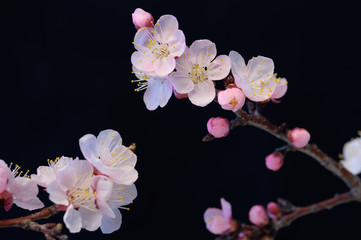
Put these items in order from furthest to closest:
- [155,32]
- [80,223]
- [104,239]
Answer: [104,239]
[155,32]
[80,223]

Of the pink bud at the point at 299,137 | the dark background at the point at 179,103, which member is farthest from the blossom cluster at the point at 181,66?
the dark background at the point at 179,103

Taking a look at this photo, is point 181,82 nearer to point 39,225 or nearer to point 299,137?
point 299,137

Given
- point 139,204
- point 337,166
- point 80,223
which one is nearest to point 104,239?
point 139,204

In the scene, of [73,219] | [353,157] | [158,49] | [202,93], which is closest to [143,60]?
[158,49]

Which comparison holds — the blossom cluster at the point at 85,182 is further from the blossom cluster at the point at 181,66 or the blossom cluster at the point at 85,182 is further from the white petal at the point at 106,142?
the blossom cluster at the point at 181,66

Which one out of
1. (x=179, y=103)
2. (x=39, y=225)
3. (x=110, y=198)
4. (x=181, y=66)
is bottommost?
(x=39, y=225)

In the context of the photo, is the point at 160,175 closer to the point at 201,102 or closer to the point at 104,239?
the point at 104,239
